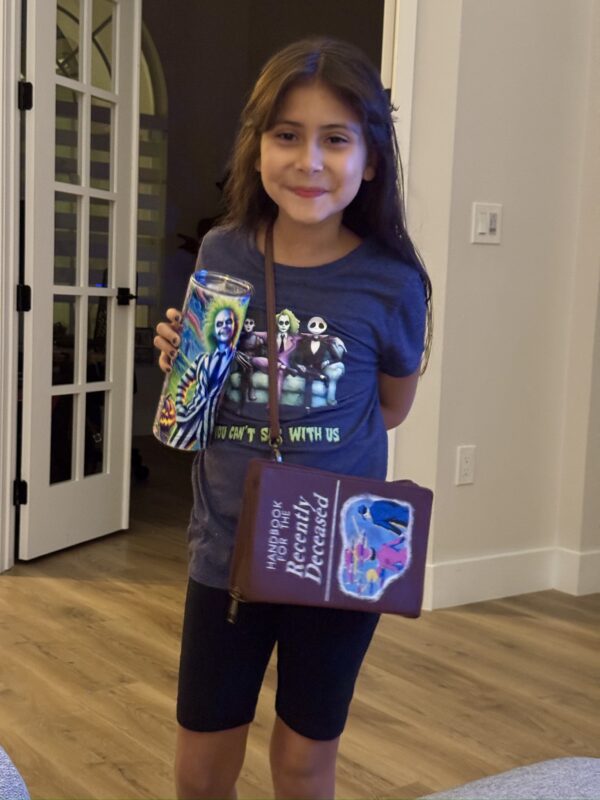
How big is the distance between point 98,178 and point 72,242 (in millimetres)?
304

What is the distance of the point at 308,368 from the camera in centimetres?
121

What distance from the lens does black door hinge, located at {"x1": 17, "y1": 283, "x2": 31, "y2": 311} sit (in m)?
3.49

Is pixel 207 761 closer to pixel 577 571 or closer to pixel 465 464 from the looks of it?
pixel 465 464

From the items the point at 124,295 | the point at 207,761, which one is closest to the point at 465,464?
the point at 124,295

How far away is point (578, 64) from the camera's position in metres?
3.38

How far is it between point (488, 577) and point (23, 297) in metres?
1.78

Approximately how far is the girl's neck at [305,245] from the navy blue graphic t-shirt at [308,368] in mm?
14

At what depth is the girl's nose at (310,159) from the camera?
116 centimetres

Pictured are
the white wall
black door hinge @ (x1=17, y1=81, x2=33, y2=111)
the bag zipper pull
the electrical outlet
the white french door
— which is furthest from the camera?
the white french door

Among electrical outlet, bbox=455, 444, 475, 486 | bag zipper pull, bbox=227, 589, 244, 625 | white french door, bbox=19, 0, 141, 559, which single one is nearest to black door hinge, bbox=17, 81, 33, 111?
white french door, bbox=19, 0, 141, 559

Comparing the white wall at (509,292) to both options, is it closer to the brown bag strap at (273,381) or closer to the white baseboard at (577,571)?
the white baseboard at (577,571)

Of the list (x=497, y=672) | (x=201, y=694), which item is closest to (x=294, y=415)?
(x=201, y=694)

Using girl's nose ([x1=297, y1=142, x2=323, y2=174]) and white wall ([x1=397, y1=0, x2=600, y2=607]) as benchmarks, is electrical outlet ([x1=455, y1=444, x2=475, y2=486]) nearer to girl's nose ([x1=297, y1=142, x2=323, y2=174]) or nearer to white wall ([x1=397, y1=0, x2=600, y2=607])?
white wall ([x1=397, y1=0, x2=600, y2=607])

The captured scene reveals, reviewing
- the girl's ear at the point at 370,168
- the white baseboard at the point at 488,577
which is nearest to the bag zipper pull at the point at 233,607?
the girl's ear at the point at 370,168
